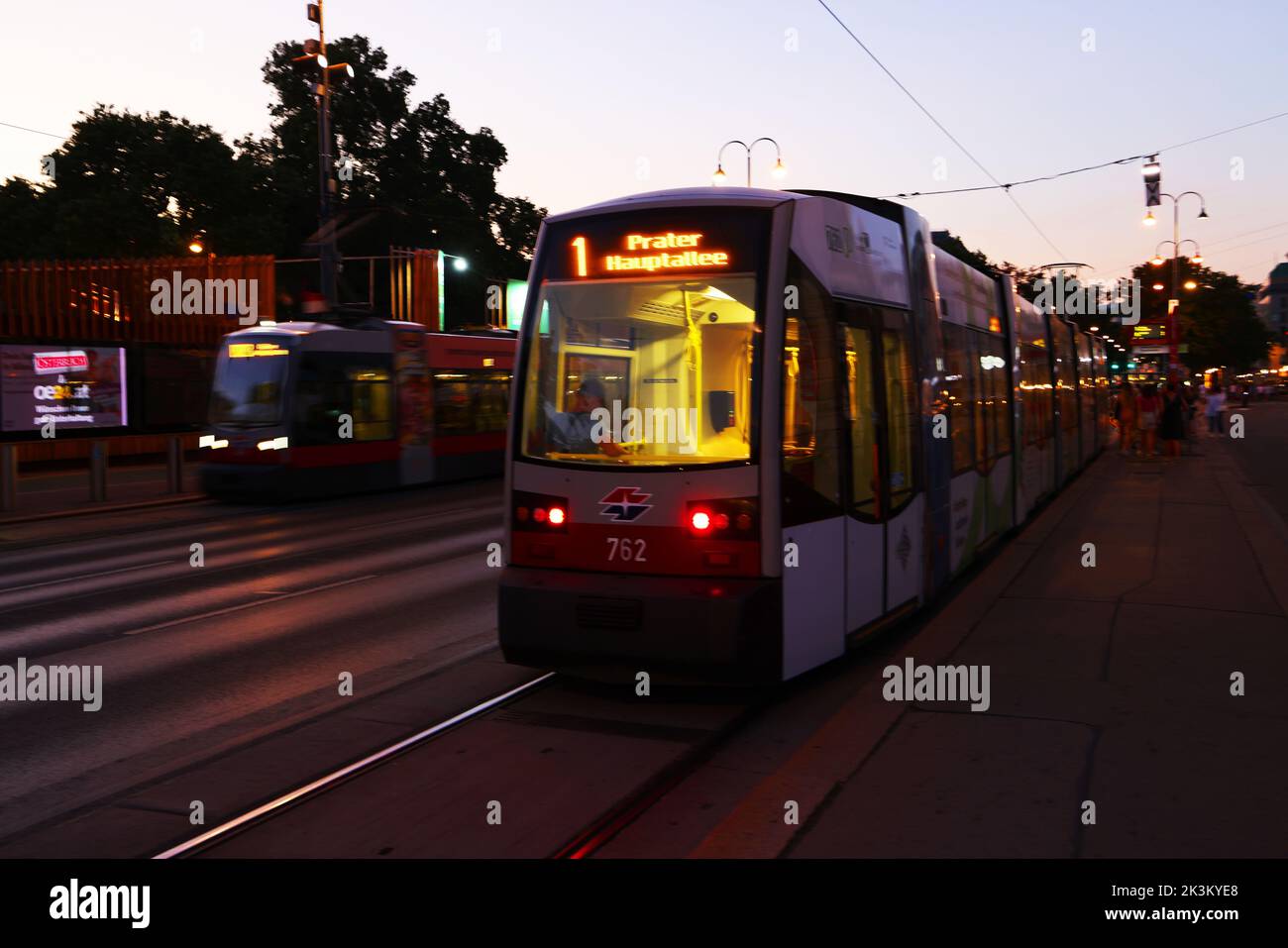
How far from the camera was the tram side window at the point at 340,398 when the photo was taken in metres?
20.0

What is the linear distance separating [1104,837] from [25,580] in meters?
11.3

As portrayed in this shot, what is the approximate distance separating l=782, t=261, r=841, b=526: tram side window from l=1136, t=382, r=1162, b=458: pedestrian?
84.6 feet

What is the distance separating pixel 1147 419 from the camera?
98.2 ft

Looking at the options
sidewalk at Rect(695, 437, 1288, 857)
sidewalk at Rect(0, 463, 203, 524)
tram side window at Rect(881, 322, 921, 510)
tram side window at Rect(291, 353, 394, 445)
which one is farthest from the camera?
tram side window at Rect(291, 353, 394, 445)

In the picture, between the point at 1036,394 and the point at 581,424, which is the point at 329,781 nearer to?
the point at 581,424

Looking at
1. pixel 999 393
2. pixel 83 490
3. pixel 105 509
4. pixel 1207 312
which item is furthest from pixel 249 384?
pixel 1207 312

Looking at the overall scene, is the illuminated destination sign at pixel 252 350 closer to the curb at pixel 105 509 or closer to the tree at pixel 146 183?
the curb at pixel 105 509

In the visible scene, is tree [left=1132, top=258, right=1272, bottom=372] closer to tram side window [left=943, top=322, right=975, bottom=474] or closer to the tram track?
tram side window [left=943, top=322, right=975, bottom=474]

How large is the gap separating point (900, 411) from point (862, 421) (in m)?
0.89

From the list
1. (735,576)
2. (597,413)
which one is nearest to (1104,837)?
(735,576)

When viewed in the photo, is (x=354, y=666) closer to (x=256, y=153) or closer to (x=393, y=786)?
(x=393, y=786)

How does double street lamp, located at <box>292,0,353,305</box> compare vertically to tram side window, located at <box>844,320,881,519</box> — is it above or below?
above

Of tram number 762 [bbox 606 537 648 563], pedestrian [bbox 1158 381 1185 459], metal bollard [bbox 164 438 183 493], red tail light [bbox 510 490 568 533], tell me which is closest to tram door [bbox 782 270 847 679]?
tram number 762 [bbox 606 537 648 563]

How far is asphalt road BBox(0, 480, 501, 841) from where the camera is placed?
20.2 feet
